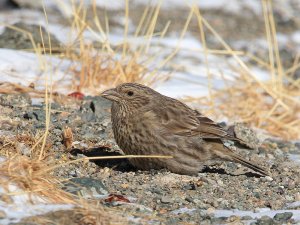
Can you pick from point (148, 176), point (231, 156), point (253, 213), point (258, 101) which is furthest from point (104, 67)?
point (253, 213)

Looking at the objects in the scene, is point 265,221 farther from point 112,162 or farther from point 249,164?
point 112,162

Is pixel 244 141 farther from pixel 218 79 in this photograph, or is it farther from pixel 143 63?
pixel 218 79

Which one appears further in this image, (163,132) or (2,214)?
(163,132)

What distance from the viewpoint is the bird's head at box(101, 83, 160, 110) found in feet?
24.3

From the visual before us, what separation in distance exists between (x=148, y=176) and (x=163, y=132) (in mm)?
551

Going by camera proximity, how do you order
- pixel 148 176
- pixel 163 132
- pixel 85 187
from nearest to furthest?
pixel 85 187 < pixel 148 176 < pixel 163 132

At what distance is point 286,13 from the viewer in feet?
50.9

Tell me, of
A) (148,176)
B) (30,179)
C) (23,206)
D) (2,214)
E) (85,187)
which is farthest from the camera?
(148,176)

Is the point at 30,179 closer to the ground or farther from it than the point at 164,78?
closer to the ground

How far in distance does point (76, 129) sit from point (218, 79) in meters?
3.40

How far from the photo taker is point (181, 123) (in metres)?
7.49

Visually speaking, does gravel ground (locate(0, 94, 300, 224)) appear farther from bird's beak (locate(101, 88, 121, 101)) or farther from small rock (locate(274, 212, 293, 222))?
A: bird's beak (locate(101, 88, 121, 101))

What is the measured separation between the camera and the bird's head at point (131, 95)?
24.3 feet

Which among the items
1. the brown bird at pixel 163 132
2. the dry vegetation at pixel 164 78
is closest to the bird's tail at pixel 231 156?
the brown bird at pixel 163 132
